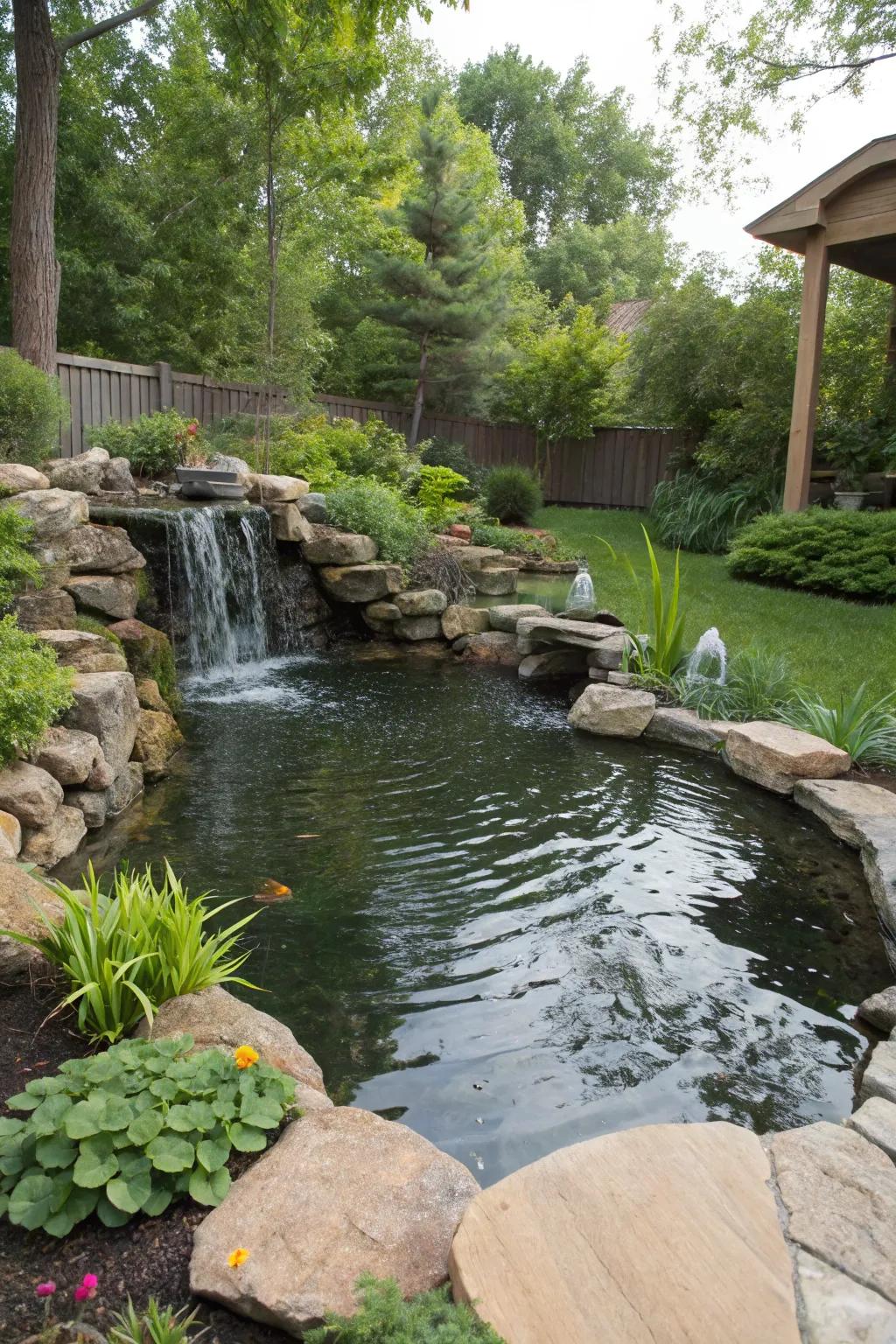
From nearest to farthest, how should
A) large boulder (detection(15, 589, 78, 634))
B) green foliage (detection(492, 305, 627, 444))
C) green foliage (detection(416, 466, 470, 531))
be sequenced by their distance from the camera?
large boulder (detection(15, 589, 78, 634)) → green foliage (detection(416, 466, 470, 531)) → green foliage (detection(492, 305, 627, 444))

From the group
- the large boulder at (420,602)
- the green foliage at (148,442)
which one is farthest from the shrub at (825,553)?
the green foliage at (148,442)

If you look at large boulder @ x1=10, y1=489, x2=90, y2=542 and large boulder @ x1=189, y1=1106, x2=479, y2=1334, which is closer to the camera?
large boulder @ x1=189, y1=1106, x2=479, y2=1334

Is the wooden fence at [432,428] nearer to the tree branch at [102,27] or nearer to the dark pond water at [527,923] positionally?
the tree branch at [102,27]

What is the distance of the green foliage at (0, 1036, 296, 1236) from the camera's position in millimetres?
1616

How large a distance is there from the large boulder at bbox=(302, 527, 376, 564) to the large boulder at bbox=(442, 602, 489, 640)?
3.17 feet

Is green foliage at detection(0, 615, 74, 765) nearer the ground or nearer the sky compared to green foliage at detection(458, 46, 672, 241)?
nearer the ground

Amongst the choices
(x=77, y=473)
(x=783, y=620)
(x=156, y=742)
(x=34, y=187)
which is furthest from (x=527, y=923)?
(x=34, y=187)

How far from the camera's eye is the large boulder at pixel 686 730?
5.61m

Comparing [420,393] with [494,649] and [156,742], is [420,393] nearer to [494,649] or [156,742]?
[494,649]

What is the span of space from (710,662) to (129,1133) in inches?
208

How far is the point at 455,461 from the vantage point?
14.7 meters

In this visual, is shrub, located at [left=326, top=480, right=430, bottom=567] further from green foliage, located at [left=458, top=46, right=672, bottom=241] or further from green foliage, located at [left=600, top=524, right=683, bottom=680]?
green foliage, located at [left=458, top=46, right=672, bottom=241]

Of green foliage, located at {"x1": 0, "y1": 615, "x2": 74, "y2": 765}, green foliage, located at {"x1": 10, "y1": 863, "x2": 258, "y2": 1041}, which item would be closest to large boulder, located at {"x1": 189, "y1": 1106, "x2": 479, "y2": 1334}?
green foliage, located at {"x1": 10, "y1": 863, "x2": 258, "y2": 1041}

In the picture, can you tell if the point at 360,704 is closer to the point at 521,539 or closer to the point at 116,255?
the point at 521,539
